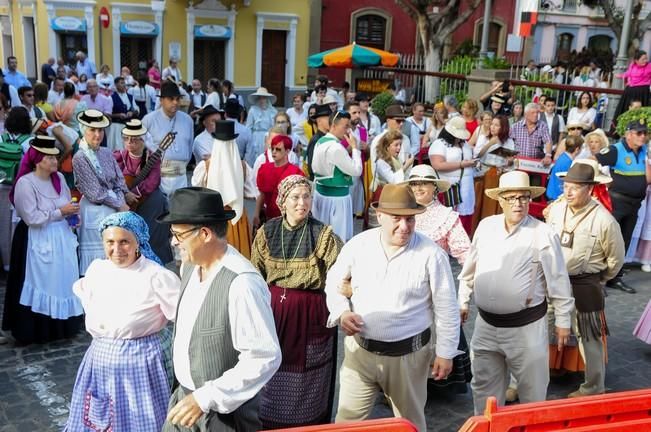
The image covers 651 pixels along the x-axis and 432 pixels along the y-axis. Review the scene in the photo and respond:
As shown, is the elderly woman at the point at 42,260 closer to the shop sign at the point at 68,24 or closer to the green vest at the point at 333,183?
the green vest at the point at 333,183

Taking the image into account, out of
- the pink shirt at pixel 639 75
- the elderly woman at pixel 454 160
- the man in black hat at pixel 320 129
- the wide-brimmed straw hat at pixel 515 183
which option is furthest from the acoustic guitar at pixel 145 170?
the pink shirt at pixel 639 75

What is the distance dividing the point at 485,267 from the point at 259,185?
2.99 m

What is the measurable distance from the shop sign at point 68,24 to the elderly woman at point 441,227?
67.6 ft

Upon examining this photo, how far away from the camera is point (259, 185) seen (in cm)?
681

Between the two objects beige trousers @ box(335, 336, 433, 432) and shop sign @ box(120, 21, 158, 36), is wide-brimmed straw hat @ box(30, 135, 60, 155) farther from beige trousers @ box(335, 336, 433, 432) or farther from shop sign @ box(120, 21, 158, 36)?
shop sign @ box(120, 21, 158, 36)

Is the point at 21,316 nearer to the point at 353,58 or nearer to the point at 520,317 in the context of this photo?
the point at 520,317

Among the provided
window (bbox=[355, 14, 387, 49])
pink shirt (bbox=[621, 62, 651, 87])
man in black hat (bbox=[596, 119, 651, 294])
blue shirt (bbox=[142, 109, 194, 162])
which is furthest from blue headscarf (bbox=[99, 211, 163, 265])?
window (bbox=[355, 14, 387, 49])

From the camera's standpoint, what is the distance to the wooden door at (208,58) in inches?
1019

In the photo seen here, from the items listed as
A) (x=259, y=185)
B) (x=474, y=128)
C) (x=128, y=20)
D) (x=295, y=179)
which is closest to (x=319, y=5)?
(x=128, y=20)

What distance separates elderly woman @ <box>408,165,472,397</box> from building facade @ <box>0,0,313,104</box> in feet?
59.9

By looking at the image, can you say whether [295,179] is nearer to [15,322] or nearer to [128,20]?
[15,322]

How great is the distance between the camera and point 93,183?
621 cm

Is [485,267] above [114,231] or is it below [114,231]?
below

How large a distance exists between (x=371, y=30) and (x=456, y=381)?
26.5 metres
